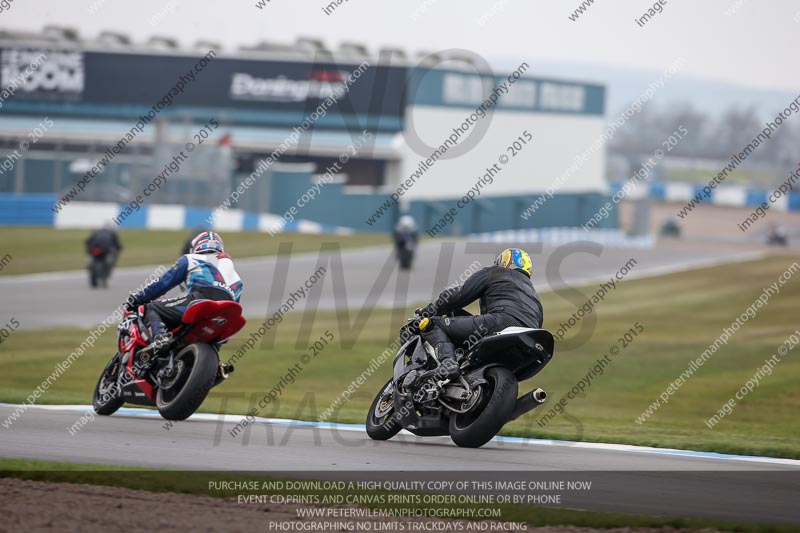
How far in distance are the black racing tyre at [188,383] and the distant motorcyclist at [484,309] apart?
6.23ft

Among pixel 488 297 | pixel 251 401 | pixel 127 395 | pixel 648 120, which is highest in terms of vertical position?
pixel 488 297

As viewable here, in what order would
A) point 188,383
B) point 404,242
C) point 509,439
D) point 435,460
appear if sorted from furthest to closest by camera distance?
point 404,242 < point 509,439 < point 188,383 < point 435,460

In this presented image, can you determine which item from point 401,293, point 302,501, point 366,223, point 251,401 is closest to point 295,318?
point 401,293

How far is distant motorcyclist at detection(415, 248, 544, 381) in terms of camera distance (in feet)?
30.9

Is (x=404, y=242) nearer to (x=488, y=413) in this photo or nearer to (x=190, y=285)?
(x=190, y=285)

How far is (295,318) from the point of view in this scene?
1041 inches

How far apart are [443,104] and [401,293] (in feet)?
118

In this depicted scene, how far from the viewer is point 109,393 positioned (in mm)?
10953

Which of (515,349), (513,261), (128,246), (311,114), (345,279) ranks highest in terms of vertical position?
(513,261)

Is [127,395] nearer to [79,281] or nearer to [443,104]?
[79,281]

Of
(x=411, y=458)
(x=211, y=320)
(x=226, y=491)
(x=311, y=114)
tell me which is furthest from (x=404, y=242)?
(x=311, y=114)

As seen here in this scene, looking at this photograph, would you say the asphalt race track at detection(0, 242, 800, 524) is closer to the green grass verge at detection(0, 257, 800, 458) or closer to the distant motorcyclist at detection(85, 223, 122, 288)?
the green grass verge at detection(0, 257, 800, 458)

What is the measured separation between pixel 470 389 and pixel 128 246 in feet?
103

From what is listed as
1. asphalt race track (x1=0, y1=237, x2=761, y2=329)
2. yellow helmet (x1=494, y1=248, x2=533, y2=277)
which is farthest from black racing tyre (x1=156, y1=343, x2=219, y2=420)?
asphalt race track (x1=0, y1=237, x2=761, y2=329)
